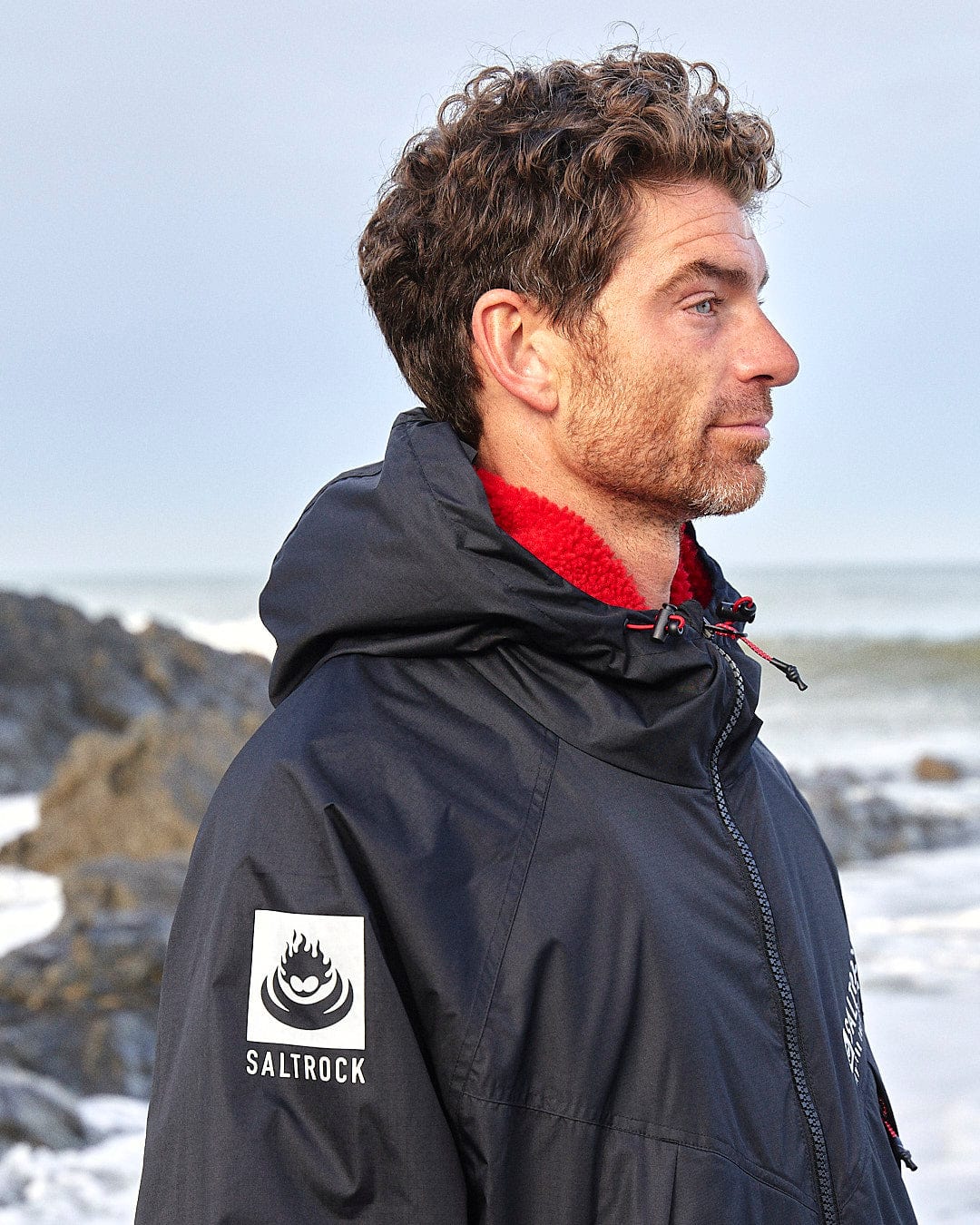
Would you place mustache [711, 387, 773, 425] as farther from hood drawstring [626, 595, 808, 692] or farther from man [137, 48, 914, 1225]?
hood drawstring [626, 595, 808, 692]

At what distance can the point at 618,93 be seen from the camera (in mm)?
1633

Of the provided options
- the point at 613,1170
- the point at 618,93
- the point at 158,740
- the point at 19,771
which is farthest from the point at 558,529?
the point at 19,771

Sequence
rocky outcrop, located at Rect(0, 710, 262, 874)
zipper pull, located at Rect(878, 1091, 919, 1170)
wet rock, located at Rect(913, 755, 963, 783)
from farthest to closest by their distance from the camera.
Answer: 1. wet rock, located at Rect(913, 755, 963, 783)
2. rocky outcrop, located at Rect(0, 710, 262, 874)
3. zipper pull, located at Rect(878, 1091, 919, 1170)

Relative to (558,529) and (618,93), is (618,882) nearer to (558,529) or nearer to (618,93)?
(558,529)

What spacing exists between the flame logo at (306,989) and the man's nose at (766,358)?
0.84 meters

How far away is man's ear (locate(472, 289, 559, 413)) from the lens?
1.61 metres

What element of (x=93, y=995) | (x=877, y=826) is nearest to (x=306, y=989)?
(x=93, y=995)

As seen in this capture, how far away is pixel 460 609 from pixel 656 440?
35cm

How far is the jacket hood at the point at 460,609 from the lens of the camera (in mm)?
1395

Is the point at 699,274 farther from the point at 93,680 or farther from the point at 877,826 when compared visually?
the point at 93,680

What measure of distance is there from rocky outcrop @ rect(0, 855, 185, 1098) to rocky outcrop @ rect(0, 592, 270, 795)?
5972 millimetres

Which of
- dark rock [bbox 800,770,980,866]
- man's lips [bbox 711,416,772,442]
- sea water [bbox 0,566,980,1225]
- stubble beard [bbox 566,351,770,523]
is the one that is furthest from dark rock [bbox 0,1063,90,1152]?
dark rock [bbox 800,770,980,866]

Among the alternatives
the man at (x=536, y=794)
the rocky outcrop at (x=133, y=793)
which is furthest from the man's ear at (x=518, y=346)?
the rocky outcrop at (x=133, y=793)

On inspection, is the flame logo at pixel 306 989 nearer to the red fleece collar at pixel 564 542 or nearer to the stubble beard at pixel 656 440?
the red fleece collar at pixel 564 542
